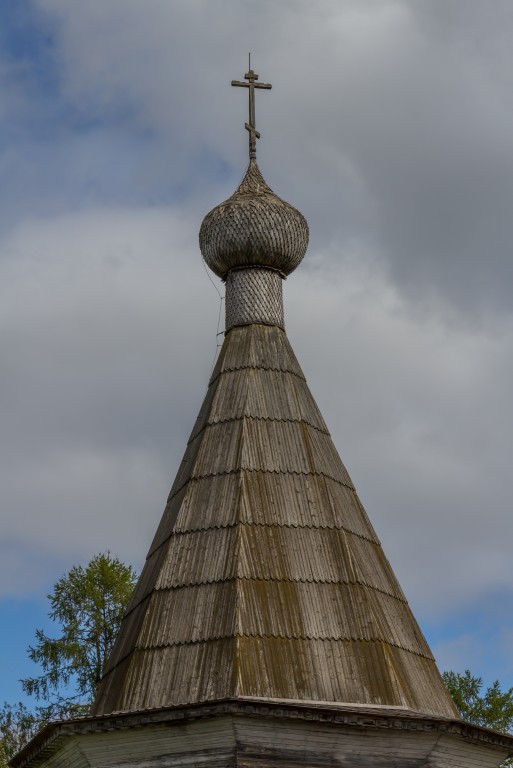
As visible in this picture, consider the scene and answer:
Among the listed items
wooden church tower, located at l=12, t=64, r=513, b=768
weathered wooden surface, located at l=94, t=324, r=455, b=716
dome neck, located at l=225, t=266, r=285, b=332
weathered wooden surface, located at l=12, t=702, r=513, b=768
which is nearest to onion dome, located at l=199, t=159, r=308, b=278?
dome neck, located at l=225, t=266, r=285, b=332

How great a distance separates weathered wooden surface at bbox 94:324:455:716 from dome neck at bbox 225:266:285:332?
807mm

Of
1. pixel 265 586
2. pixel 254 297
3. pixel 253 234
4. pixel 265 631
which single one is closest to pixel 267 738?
pixel 265 631

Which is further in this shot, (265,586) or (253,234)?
(253,234)

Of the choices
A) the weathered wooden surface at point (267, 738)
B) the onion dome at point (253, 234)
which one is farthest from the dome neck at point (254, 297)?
the weathered wooden surface at point (267, 738)

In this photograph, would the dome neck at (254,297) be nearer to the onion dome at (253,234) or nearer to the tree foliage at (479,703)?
the onion dome at (253,234)

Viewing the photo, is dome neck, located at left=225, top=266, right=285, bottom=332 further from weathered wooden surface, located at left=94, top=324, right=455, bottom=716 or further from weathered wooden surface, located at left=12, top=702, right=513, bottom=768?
weathered wooden surface, located at left=12, top=702, right=513, bottom=768

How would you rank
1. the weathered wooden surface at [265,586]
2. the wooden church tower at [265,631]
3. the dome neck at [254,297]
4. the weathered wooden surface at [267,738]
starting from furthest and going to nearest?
the dome neck at [254,297]
the weathered wooden surface at [265,586]
the wooden church tower at [265,631]
the weathered wooden surface at [267,738]

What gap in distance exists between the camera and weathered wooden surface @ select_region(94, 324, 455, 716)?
377 inches

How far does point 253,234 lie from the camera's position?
12.5 metres

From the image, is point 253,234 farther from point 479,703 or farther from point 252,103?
point 479,703

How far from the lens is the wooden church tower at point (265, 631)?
9172 mm

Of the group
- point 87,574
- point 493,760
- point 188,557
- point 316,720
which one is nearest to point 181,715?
point 316,720

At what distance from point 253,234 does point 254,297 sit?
61cm

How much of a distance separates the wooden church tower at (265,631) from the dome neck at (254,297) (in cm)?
44
